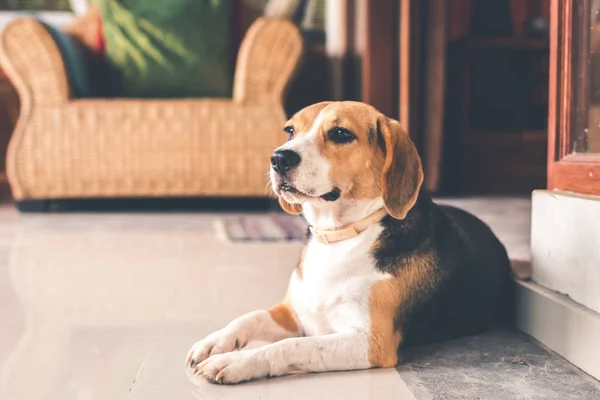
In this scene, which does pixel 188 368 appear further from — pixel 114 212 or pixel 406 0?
pixel 406 0

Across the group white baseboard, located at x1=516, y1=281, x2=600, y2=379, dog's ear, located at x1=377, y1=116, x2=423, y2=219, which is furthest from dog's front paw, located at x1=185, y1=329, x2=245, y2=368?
white baseboard, located at x1=516, y1=281, x2=600, y2=379

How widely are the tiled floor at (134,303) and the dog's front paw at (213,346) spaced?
0.10 ft

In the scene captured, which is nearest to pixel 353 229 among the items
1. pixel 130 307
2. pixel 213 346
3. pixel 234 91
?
pixel 213 346

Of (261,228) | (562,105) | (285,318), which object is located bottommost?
(261,228)

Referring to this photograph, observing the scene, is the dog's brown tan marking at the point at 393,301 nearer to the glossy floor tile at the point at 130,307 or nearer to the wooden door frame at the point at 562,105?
the glossy floor tile at the point at 130,307

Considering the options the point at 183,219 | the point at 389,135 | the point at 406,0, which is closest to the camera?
the point at 389,135

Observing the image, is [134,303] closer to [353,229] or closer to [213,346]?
[213,346]

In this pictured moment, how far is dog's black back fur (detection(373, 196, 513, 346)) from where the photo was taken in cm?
137

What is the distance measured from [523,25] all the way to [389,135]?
12.3 ft

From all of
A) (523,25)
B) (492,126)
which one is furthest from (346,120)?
(523,25)

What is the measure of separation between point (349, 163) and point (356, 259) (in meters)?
0.20

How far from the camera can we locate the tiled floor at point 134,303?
3.83 feet

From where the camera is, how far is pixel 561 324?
1365 millimetres

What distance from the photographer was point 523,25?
4660 millimetres
